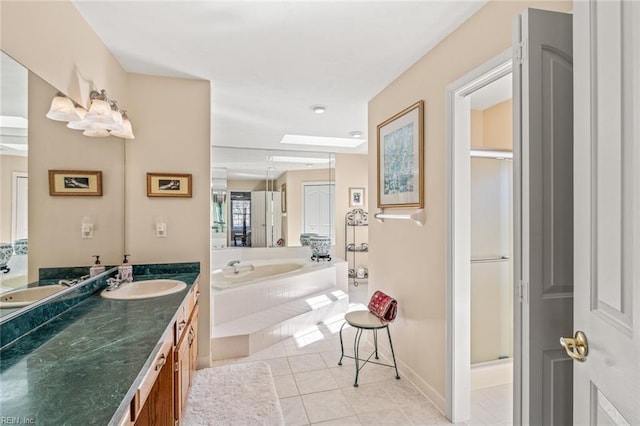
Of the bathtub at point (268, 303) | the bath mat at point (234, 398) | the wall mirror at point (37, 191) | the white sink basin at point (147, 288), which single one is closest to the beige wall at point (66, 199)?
the wall mirror at point (37, 191)

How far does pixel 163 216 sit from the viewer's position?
261 cm

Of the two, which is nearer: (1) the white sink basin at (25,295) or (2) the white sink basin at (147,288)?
(1) the white sink basin at (25,295)

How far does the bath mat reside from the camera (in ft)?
6.63

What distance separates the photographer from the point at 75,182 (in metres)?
2.07

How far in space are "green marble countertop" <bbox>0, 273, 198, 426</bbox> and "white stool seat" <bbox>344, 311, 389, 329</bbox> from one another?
1401 millimetres

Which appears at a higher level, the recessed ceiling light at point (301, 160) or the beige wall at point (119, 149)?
the recessed ceiling light at point (301, 160)

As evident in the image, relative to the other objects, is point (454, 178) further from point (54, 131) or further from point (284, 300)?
point (284, 300)

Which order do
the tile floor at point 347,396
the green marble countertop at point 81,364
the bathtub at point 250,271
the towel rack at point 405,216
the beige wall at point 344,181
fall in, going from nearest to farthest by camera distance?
the green marble countertop at point 81,364, the tile floor at point 347,396, the towel rack at point 405,216, the bathtub at point 250,271, the beige wall at point 344,181

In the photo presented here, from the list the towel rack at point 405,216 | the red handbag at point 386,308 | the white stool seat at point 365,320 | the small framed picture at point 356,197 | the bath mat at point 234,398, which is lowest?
the bath mat at point 234,398

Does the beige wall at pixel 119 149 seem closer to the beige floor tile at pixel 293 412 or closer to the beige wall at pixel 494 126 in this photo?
the beige floor tile at pixel 293 412

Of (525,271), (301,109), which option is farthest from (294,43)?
(525,271)
